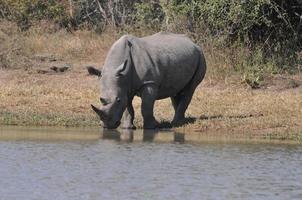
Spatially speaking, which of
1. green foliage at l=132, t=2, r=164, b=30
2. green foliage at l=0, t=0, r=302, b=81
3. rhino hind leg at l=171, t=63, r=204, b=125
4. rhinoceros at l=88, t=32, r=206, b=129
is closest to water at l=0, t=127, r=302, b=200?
rhinoceros at l=88, t=32, r=206, b=129

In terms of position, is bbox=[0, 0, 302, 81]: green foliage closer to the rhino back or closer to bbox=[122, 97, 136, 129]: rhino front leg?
the rhino back

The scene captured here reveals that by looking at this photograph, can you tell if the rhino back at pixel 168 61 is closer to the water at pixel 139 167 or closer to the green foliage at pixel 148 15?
the water at pixel 139 167

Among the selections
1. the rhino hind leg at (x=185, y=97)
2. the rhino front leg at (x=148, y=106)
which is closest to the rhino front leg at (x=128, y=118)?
the rhino front leg at (x=148, y=106)

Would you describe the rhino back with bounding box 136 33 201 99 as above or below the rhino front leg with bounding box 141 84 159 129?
above

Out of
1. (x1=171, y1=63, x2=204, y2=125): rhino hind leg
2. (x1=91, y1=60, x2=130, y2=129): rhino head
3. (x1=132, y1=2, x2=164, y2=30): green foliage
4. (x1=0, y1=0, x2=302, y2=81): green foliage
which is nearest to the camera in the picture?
(x1=91, y1=60, x2=130, y2=129): rhino head

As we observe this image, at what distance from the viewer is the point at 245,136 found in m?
17.3

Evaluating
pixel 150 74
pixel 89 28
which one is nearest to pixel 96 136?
Result: pixel 150 74

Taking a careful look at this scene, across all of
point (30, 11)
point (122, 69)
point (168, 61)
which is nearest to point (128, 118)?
point (122, 69)

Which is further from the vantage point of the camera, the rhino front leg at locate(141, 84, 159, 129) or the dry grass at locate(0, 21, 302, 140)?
the dry grass at locate(0, 21, 302, 140)

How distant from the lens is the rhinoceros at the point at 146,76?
17.4 meters

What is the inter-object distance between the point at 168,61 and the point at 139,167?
5652 mm

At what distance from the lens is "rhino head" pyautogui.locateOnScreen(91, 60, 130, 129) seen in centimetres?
1733

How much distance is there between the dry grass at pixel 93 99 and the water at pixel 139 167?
4.46 ft

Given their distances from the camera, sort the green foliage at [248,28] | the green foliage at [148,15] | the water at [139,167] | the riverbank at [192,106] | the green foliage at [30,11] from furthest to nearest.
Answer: the green foliage at [30,11] → the green foliage at [148,15] → the green foliage at [248,28] → the riverbank at [192,106] → the water at [139,167]
